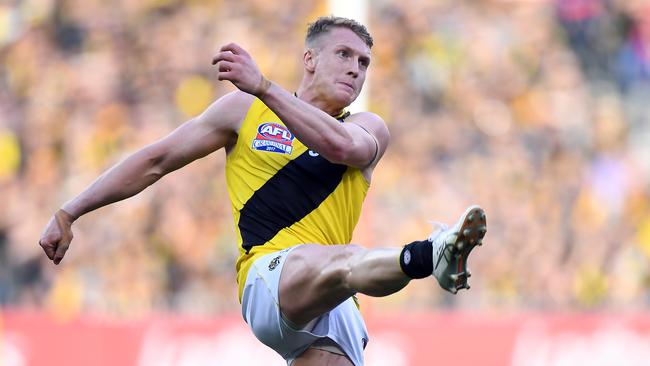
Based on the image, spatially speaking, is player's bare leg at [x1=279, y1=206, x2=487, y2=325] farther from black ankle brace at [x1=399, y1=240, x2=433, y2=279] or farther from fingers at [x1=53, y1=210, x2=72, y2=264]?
fingers at [x1=53, y1=210, x2=72, y2=264]

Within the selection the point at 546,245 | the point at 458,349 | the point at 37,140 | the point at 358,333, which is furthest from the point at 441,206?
the point at 358,333

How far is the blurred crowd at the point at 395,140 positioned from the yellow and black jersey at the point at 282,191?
3669 mm

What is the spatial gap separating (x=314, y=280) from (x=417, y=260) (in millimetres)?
602

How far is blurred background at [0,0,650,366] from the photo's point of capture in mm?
11328

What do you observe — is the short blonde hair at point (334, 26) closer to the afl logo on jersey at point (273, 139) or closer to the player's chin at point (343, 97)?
the player's chin at point (343, 97)

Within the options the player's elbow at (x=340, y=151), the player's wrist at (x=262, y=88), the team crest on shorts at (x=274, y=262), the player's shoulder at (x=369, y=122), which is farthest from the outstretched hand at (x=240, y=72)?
the team crest on shorts at (x=274, y=262)

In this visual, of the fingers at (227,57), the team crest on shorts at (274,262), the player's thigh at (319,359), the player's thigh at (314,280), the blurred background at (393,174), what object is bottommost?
the player's thigh at (319,359)

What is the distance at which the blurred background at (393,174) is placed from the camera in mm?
11328

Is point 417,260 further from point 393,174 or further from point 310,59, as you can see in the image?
point 393,174

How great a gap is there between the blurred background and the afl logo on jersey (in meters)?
3.81

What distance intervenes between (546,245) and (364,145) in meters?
8.11

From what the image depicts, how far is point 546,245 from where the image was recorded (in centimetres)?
1401

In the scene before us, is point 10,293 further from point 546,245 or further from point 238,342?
point 546,245

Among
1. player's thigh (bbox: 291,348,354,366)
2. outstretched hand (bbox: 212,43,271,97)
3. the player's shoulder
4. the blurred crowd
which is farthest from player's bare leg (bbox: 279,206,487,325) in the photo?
Result: the blurred crowd
